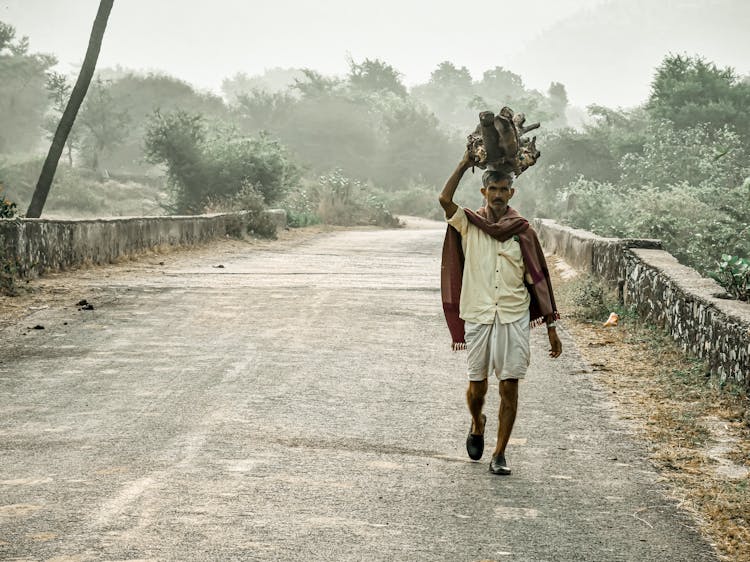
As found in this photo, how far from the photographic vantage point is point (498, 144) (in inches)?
251

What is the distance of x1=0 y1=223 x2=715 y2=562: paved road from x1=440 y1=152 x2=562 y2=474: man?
47 centimetres

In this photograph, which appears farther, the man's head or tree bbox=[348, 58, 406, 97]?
tree bbox=[348, 58, 406, 97]

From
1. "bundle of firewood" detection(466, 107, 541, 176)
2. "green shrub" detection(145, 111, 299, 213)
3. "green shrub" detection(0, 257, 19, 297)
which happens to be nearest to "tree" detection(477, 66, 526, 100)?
"green shrub" detection(145, 111, 299, 213)

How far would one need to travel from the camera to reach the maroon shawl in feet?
21.0

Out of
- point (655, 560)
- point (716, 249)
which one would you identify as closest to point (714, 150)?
point (716, 249)

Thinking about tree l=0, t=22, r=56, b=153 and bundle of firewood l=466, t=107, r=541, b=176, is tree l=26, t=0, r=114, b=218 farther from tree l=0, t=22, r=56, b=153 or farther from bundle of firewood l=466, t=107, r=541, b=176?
tree l=0, t=22, r=56, b=153

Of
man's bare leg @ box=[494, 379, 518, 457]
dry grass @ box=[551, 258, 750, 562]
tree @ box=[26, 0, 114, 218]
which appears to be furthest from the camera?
tree @ box=[26, 0, 114, 218]

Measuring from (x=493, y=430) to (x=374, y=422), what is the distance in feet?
2.54

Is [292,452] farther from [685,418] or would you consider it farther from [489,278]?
[685,418]

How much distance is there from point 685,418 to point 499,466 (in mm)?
2086

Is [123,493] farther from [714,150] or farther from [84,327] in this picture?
[714,150]

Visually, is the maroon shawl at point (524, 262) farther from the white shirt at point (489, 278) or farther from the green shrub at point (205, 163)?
the green shrub at point (205, 163)

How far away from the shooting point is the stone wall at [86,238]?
46.8 ft

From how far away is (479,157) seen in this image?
20.9 ft
